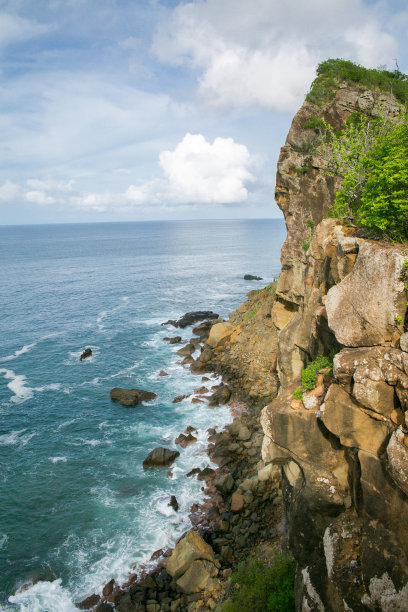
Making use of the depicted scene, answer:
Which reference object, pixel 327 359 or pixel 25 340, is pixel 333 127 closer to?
pixel 327 359

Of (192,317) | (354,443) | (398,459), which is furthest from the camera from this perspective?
(192,317)

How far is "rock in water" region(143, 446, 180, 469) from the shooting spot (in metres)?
34.6

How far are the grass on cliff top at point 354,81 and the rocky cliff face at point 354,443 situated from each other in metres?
23.2

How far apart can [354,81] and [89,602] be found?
49.1m

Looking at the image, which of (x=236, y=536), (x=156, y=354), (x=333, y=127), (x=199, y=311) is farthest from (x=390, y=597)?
(x=199, y=311)

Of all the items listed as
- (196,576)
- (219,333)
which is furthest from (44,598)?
(219,333)

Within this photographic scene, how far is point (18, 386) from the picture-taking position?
4878 centimetres

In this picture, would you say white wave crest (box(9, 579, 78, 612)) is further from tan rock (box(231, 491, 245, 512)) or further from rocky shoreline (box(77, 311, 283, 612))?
tan rock (box(231, 491, 245, 512))

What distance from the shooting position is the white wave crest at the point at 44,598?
75.6 ft

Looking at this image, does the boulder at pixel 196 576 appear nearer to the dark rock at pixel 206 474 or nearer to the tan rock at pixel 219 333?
the dark rock at pixel 206 474

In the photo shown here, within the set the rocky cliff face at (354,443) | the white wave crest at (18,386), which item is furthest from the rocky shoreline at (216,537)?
the white wave crest at (18,386)

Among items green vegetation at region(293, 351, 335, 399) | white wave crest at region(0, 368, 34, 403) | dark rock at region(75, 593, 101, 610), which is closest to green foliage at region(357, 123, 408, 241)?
green vegetation at region(293, 351, 335, 399)

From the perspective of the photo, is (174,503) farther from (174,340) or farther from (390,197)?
(174,340)

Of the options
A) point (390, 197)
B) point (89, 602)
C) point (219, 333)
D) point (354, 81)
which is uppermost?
point (354, 81)
